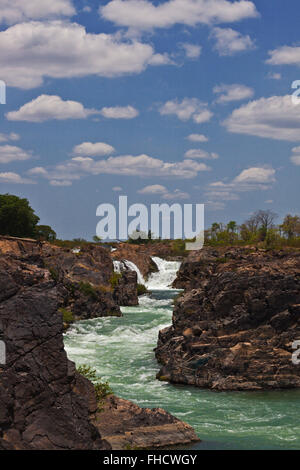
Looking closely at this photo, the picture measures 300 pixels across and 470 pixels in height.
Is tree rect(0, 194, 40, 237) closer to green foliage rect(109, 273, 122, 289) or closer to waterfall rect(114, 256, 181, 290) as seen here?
waterfall rect(114, 256, 181, 290)

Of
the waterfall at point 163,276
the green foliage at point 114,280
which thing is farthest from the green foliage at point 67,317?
the waterfall at point 163,276

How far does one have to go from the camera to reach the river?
725 inches

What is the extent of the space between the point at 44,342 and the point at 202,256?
53391mm

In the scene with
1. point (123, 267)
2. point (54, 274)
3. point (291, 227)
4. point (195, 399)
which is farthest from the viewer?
point (291, 227)

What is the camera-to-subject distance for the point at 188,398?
23.7 metres

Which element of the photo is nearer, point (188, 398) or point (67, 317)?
point (188, 398)

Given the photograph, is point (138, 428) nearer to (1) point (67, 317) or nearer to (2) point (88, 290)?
(1) point (67, 317)

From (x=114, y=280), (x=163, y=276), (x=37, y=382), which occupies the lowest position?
(x=163, y=276)

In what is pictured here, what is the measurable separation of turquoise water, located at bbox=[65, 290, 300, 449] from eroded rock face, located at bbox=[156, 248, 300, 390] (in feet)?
2.93

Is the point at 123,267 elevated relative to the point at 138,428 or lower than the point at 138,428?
elevated

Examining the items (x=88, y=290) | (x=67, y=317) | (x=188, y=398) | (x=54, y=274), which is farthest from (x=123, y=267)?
(x=188, y=398)

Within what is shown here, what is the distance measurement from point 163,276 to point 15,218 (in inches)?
919

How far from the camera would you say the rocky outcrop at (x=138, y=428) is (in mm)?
16156
